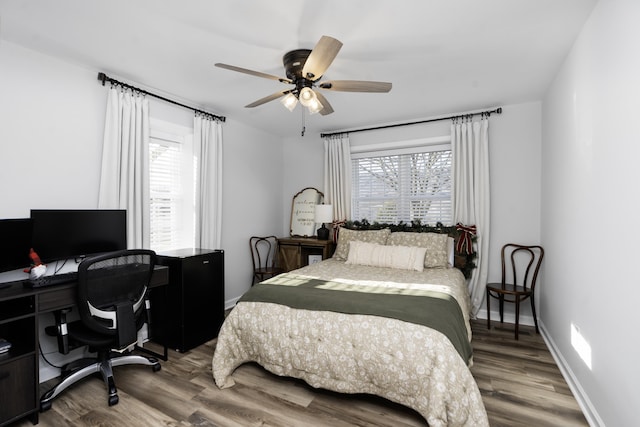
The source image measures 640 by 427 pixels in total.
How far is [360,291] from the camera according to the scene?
2498mm

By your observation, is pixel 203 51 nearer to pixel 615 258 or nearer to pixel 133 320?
pixel 133 320

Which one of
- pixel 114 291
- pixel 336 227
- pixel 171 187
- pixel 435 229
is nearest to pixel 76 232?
pixel 114 291

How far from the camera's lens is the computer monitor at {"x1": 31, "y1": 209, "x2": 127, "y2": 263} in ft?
7.84

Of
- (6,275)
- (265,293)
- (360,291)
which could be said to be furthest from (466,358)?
(6,275)

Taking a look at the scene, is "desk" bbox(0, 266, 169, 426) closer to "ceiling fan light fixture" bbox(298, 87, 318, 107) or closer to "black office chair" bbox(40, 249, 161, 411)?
"black office chair" bbox(40, 249, 161, 411)

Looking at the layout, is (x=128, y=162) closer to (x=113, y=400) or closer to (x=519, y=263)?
(x=113, y=400)

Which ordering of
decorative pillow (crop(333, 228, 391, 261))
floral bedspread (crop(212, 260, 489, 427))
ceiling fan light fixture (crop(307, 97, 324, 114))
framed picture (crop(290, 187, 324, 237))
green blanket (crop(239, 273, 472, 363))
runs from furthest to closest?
framed picture (crop(290, 187, 324, 237)), decorative pillow (crop(333, 228, 391, 261)), ceiling fan light fixture (crop(307, 97, 324, 114)), green blanket (crop(239, 273, 472, 363)), floral bedspread (crop(212, 260, 489, 427))

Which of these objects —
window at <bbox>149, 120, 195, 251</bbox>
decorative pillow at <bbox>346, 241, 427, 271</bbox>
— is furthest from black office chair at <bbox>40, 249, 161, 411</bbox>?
decorative pillow at <bbox>346, 241, 427, 271</bbox>

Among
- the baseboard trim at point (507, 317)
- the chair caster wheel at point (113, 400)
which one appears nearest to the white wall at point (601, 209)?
the baseboard trim at point (507, 317)

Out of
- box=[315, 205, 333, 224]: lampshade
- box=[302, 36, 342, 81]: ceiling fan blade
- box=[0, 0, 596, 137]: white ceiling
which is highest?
box=[0, 0, 596, 137]: white ceiling

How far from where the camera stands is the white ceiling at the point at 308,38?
1.96 m

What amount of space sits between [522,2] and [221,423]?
3.16 m

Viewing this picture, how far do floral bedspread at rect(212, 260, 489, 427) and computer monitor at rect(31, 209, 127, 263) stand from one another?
1.31 m

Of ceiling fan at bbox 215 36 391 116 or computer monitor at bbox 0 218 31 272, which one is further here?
ceiling fan at bbox 215 36 391 116
